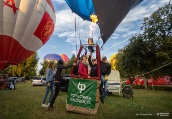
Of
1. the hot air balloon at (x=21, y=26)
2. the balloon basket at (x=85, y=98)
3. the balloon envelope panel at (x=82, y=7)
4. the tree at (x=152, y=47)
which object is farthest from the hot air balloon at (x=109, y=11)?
the tree at (x=152, y=47)

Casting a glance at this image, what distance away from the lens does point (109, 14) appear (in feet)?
24.5

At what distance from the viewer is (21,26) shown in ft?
41.3

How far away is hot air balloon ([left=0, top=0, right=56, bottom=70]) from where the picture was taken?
11860 mm

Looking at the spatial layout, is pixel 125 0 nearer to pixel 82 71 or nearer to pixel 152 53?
pixel 82 71

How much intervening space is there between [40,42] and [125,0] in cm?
964

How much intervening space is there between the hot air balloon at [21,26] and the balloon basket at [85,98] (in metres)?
7.64

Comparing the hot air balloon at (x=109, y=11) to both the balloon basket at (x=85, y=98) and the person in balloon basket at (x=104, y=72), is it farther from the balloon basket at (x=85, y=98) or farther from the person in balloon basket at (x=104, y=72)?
the balloon basket at (x=85, y=98)

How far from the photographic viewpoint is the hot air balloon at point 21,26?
11860 millimetres

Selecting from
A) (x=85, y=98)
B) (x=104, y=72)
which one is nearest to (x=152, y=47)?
(x=104, y=72)

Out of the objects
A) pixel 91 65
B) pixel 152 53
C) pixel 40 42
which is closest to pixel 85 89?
pixel 91 65

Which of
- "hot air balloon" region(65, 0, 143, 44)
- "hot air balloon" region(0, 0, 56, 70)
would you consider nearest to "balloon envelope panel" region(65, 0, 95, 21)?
"hot air balloon" region(0, 0, 56, 70)

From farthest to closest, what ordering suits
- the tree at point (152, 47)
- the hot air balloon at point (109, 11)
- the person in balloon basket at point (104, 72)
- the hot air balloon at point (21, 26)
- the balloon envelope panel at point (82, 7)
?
1. the tree at point (152, 47)
2. the hot air balloon at point (21, 26)
3. the balloon envelope panel at point (82, 7)
4. the person in balloon basket at point (104, 72)
5. the hot air balloon at point (109, 11)

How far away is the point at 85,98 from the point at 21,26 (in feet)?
26.9

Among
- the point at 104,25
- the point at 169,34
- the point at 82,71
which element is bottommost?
the point at 82,71
